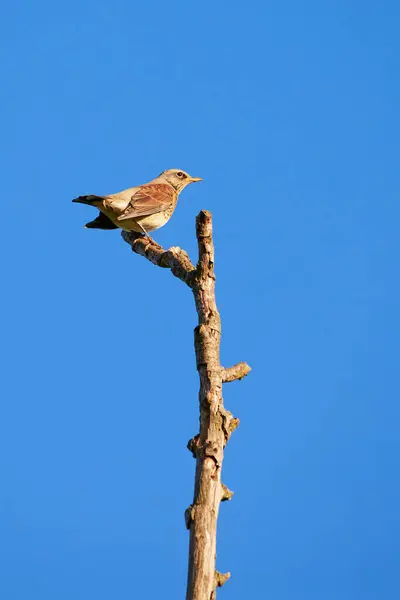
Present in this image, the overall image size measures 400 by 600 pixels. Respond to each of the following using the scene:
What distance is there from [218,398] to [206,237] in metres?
1.52

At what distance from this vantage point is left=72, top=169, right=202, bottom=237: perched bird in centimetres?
1052

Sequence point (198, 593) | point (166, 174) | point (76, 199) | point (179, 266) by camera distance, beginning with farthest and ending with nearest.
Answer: point (166, 174)
point (76, 199)
point (179, 266)
point (198, 593)

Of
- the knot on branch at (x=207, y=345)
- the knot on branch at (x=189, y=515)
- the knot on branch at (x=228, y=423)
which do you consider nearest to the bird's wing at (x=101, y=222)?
the knot on branch at (x=207, y=345)

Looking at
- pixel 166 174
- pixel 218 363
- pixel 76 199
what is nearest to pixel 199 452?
pixel 218 363

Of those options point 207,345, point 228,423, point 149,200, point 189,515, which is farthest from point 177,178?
point 189,515

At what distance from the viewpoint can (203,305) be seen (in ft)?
21.4

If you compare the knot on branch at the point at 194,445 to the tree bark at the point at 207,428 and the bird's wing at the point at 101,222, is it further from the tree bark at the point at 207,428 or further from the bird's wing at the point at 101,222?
the bird's wing at the point at 101,222

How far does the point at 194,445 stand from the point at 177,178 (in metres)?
7.01

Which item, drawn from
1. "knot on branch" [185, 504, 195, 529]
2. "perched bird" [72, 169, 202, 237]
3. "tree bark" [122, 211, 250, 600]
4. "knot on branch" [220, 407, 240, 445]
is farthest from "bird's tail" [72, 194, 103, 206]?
"knot on branch" [185, 504, 195, 529]

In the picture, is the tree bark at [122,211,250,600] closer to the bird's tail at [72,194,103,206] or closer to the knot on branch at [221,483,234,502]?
the knot on branch at [221,483,234,502]

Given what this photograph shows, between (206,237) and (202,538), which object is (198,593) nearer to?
(202,538)

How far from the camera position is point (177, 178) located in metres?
12.0

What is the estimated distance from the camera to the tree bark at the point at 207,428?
5.08 m

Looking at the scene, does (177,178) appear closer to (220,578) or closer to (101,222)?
(101,222)
